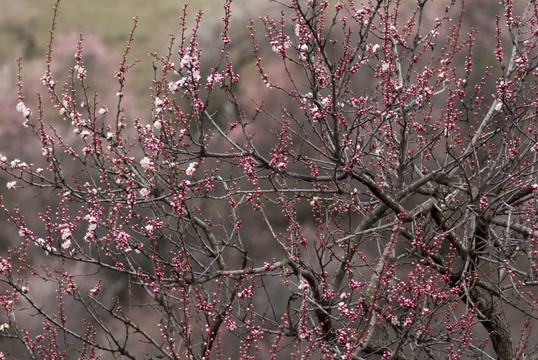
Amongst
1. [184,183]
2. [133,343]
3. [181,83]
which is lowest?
[184,183]

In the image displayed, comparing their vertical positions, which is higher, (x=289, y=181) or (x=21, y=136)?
(x=21, y=136)

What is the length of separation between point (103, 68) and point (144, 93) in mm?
2206

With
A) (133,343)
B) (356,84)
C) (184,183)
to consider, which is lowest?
(184,183)

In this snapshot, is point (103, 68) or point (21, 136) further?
point (103, 68)

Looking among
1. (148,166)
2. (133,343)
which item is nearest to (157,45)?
(133,343)

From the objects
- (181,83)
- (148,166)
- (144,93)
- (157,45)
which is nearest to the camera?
(181,83)

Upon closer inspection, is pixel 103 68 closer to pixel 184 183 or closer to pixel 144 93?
pixel 144 93

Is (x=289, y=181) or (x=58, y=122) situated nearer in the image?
(x=289, y=181)

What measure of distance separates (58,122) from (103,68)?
419 centimetres

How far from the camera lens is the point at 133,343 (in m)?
15.6

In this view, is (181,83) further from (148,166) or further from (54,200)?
(54,200)

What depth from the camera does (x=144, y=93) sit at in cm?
2330

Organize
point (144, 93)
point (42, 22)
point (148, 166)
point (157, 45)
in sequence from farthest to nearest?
point (42, 22) → point (157, 45) → point (144, 93) → point (148, 166)

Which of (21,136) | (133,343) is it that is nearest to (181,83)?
(133,343)
